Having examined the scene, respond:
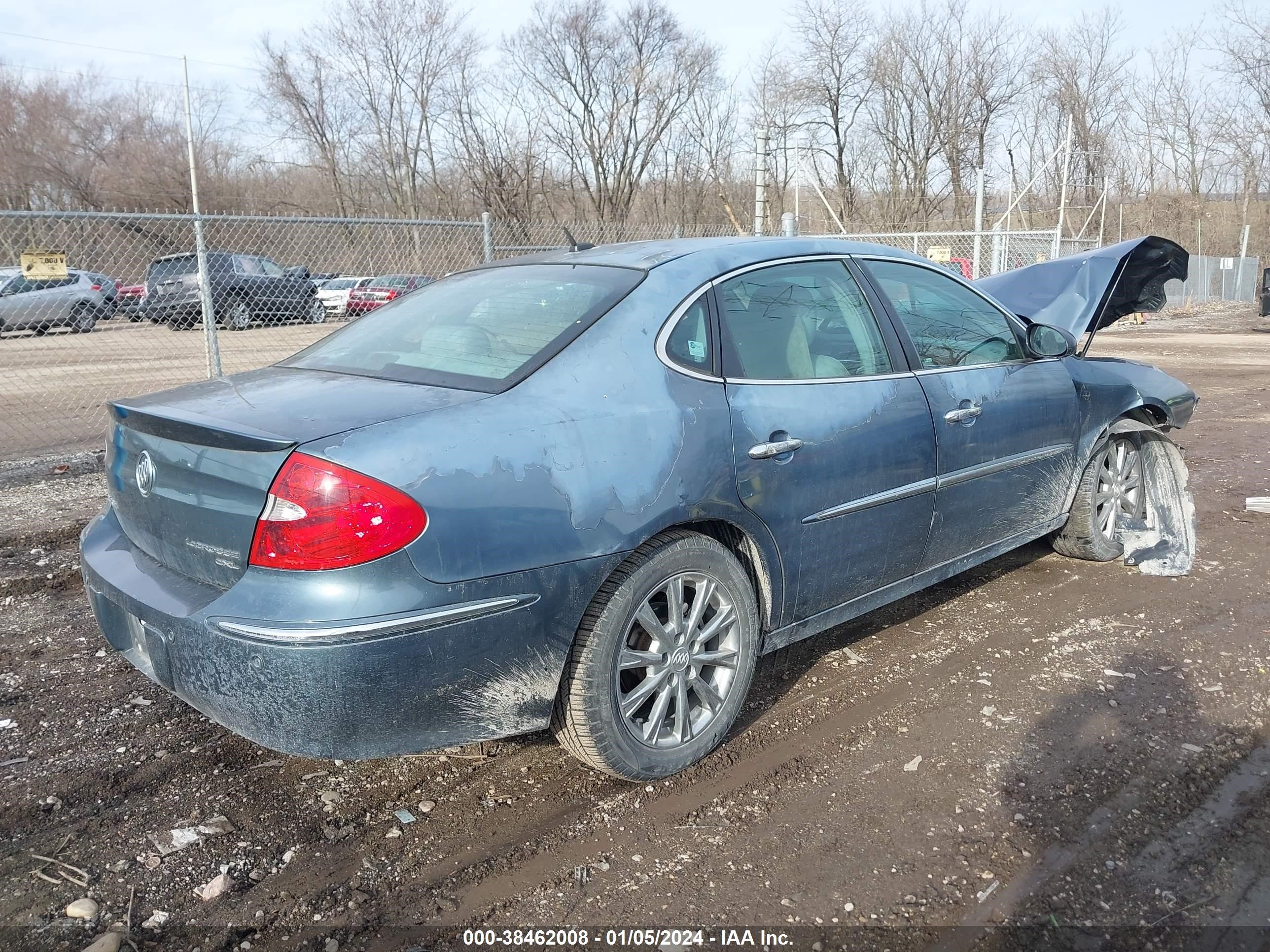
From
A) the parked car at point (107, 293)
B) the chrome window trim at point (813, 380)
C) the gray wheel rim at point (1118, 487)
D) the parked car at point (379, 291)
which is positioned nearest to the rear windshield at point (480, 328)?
the chrome window trim at point (813, 380)

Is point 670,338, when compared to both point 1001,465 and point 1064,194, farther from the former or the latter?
point 1064,194

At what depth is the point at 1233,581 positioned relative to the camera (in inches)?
179

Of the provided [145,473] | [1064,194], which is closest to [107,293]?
[145,473]

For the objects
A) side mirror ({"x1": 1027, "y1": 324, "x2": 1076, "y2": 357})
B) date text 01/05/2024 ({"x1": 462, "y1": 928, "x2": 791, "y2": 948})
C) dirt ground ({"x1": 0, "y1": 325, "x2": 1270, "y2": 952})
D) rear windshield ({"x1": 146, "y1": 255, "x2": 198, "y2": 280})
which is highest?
rear windshield ({"x1": 146, "y1": 255, "x2": 198, "y2": 280})

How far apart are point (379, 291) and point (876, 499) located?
12.1 metres

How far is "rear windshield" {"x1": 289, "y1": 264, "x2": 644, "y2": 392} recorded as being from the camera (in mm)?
2775

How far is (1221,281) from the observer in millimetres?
30125

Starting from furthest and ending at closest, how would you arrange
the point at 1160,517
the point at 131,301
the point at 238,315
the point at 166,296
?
1. the point at 131,301
2. the point at 238,315
3. the point at 166,296
4. the point at 1160,517

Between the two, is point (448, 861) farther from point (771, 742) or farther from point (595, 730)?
point (771, 742)

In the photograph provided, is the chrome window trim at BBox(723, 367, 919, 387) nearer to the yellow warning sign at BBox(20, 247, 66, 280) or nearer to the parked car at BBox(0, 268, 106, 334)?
the yellow warning sign at BBox(20, 247, 66, 280)

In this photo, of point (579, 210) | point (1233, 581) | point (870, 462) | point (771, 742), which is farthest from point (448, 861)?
point (579, 210)

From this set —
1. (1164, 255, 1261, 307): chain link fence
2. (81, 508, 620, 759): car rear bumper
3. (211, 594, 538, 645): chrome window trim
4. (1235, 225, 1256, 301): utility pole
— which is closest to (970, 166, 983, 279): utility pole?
(81, 508, 620, 759): car rear bumper

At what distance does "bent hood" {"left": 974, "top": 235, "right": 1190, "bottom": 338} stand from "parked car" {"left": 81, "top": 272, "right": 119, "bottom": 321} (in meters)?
11.5

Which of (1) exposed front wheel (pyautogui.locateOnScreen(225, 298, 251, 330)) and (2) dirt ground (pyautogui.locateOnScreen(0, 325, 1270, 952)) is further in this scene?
(1) exposed front wheel (pyautogui.locateOnScreen(225, 298, 251, 330))
